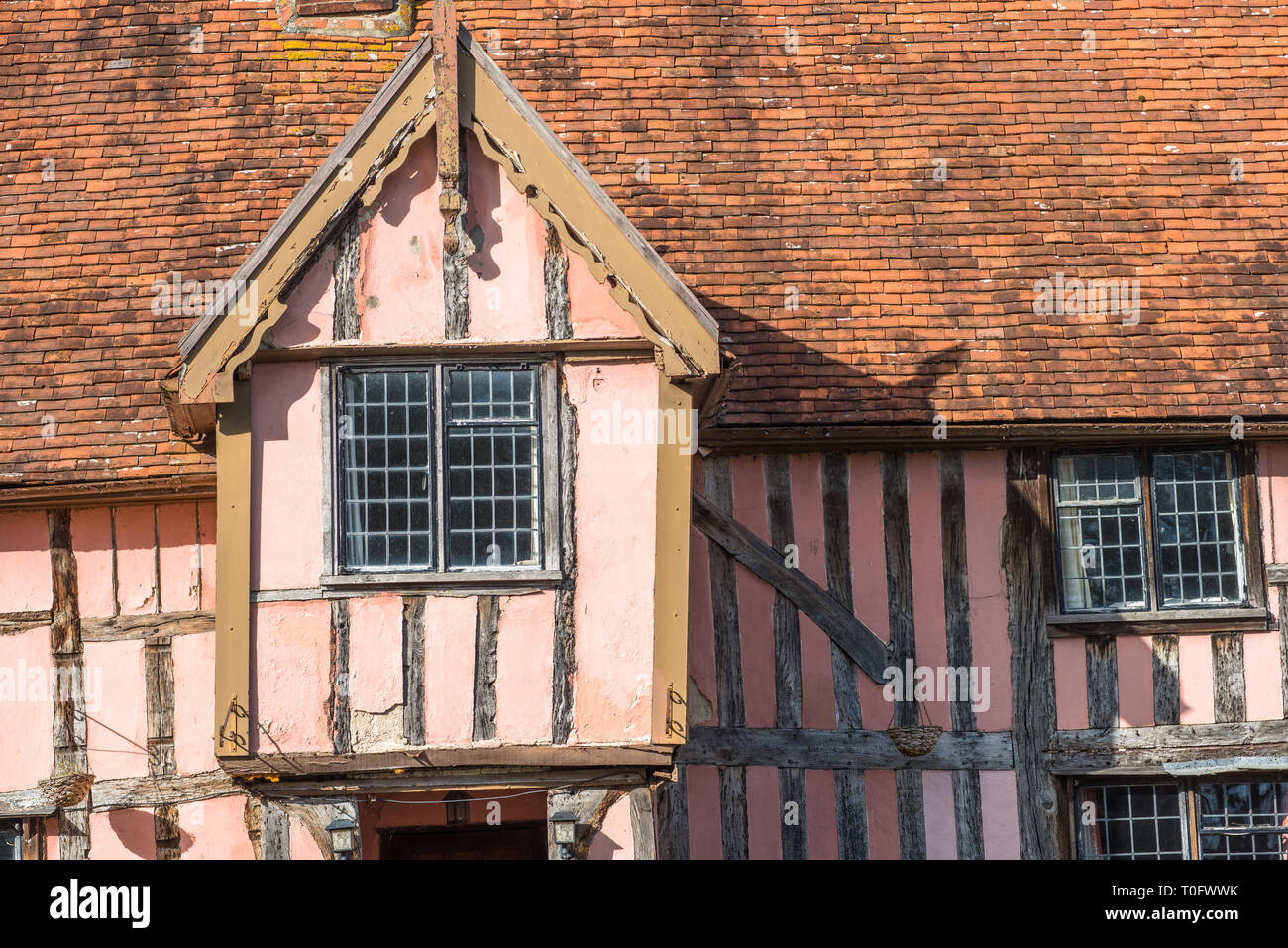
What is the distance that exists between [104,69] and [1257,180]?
993 cm

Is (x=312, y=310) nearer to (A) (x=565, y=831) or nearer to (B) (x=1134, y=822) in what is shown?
(A) (x=565, y=831)

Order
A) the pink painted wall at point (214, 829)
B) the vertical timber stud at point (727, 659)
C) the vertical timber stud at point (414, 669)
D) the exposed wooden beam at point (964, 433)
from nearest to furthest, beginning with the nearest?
1. the vertical timber stud at point (414, 669)
2. the pink painted wall at point (214, 829)
3. the vertical timber stud at point (727, 659)
4. the exposed wooden beam at point (964, 433)

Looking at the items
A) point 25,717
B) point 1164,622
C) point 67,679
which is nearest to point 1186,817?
point 1164,622

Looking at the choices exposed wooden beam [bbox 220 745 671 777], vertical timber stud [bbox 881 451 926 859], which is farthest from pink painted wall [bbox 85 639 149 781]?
A: vertical timber stud [bbox 881 451 926 859]

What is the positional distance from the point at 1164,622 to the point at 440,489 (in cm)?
553

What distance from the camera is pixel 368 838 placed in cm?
1184

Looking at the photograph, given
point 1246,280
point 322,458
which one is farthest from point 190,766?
point 1246,280

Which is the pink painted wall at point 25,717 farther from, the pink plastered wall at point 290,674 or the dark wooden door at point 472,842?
the dark wooden door at point 472,842

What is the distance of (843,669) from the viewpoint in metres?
11.8

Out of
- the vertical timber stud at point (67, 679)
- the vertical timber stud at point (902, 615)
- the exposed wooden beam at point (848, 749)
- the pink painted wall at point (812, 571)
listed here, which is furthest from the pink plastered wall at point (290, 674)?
the vertical timber stud at point (902, 615)

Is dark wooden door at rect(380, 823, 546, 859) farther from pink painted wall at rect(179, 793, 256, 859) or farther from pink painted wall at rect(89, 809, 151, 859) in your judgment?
pink painted wall at rect(89, 809, 151, 859)

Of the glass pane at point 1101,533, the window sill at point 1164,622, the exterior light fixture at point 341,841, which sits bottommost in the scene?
the exterior light fixture at point 341,841

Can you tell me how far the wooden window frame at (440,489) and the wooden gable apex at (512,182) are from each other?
66 centimetres

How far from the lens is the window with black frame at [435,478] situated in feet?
33.6
